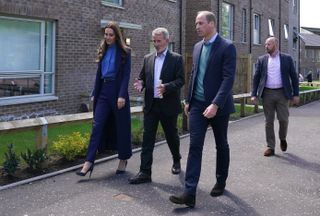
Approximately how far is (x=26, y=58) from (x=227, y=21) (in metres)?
13.7

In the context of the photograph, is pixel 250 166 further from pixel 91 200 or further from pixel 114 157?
pixel 91 200

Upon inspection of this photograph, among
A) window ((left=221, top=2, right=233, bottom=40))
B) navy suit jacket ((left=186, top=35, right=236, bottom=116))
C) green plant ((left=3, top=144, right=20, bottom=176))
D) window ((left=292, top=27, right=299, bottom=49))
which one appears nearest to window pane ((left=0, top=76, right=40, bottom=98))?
green plant ((left=3, top=144, right=20, bottom=176))

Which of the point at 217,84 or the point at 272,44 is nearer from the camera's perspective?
the point at 217,84

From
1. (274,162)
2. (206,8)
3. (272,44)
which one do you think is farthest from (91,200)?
(206,8)

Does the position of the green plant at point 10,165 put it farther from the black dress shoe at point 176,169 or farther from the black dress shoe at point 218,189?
the black dress shoe at point 218,189

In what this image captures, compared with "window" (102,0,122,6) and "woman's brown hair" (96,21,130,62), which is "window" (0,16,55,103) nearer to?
"window" (102,0,122,6)

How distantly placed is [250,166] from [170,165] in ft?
3.84

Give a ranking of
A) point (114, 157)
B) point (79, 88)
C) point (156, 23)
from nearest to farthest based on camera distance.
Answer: point (114, 157) < point (79, 88) < point (156, 23)

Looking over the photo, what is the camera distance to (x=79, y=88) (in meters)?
12.7

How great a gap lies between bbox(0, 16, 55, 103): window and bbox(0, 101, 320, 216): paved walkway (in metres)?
4.61

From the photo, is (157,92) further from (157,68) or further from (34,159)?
(34,159)

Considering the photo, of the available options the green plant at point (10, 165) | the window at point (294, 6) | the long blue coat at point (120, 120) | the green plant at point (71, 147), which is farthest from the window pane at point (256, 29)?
the green plant at point (10, 165)

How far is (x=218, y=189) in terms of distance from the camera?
5.40 m

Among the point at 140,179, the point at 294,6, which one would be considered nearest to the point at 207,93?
the point at 140,179
